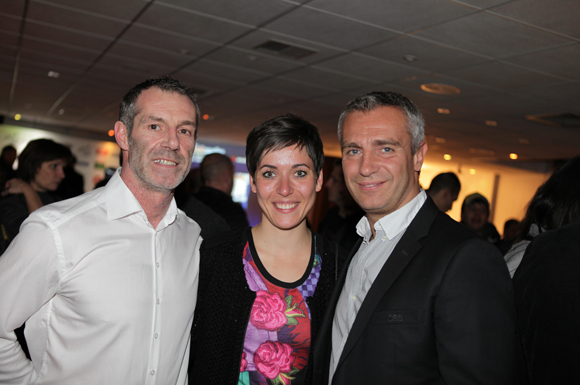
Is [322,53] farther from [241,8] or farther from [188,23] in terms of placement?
[188,23]

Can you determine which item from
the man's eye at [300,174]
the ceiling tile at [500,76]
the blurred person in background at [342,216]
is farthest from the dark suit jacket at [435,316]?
the ceiling tile at [500,76]

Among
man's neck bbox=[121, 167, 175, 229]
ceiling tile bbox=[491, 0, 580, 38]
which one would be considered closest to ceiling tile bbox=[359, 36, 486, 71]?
ceiling tile bbox=[491, 0, 580, 38]

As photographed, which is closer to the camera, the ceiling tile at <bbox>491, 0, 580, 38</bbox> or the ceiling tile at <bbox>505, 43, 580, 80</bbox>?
the ceiling tile at <bbox>491, 0, 580, 38</bbox>

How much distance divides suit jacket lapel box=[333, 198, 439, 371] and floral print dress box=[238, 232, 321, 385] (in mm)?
348

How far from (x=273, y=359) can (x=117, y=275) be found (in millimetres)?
692

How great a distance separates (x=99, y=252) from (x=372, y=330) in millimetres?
988

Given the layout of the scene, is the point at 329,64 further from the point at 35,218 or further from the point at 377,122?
the point at 35,218

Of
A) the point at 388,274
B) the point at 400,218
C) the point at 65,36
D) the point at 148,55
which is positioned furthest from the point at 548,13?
the point at 65,36

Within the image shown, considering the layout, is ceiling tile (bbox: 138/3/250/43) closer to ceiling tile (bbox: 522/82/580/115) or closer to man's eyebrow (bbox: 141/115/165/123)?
man's eyebrow (bbox: 141/115/165/123)

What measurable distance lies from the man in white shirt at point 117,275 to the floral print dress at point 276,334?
0.86 feet

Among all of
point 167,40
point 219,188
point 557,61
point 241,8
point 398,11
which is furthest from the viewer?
point 167,40

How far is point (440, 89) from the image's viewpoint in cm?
653

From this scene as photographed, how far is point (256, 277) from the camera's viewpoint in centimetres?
193

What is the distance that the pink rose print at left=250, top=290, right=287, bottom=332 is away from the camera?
182 cm
